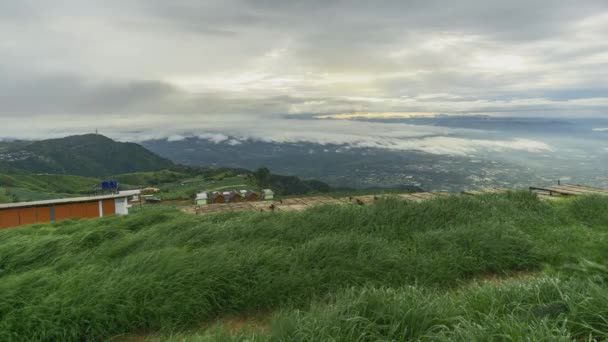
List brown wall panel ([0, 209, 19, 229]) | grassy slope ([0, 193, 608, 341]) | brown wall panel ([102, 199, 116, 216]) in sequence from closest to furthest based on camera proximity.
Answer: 1. grassy slope ([0, 193, 608, 341])
2. brown wall panel ([0, 209, 19, 229])
3. brown wall panel ([102, 199, 116, 216])

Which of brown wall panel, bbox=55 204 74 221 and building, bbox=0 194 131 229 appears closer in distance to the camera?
building, bbox=0 194 131 229

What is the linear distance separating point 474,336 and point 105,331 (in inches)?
127

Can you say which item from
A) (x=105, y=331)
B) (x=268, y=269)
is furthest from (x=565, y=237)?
(x=105, y=331)

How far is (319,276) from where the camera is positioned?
3.86 meters

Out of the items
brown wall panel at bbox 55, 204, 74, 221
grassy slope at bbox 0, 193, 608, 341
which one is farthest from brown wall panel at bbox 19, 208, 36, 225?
grassy slope at bbox 0, 193, 608, 341

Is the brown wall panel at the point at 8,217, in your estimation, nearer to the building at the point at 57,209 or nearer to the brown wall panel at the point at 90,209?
the building at the point at 57,209

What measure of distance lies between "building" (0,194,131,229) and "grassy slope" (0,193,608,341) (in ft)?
14.6

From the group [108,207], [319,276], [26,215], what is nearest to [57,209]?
[26,215]

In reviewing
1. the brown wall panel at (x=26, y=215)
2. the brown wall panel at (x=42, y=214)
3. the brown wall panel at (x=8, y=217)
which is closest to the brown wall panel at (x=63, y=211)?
the brown wall panel at (x=42, y=214)

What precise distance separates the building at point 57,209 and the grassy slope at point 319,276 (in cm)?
445

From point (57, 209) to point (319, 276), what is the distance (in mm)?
10141

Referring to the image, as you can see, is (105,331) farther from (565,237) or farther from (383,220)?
(565,237)

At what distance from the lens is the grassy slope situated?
2625 mm

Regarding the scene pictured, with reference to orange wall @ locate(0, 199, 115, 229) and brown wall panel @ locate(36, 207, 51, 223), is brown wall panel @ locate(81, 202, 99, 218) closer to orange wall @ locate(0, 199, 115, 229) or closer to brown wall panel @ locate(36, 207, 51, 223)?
orange wall @ locate(0, 199, 115, 229)
